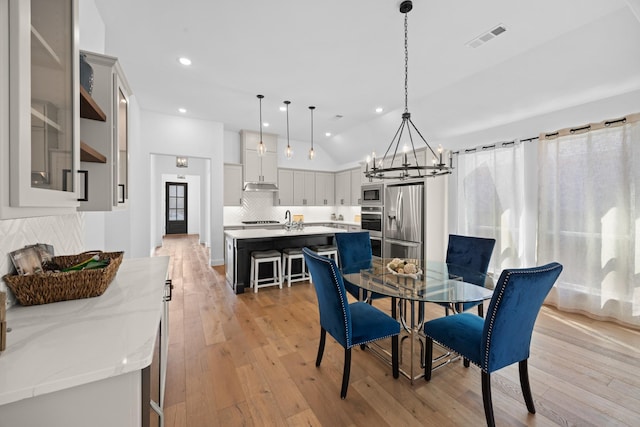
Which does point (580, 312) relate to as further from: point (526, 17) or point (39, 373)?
point (39, 373)

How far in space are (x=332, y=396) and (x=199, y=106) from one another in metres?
4.76

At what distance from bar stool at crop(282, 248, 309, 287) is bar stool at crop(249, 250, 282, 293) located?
0.14 meters

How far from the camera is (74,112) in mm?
957

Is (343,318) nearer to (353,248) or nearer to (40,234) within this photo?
(353,248)

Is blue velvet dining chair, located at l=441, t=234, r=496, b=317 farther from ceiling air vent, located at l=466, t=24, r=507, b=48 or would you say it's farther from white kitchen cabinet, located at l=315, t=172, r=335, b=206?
white kitchen cabinet, located at l=315, t=172, r=335, b=206

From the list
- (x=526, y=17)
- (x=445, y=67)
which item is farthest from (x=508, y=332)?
(x=445, y=67)

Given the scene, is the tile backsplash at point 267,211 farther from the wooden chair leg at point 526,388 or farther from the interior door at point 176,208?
the interior door at point 176,208

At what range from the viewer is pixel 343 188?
22.7 ft

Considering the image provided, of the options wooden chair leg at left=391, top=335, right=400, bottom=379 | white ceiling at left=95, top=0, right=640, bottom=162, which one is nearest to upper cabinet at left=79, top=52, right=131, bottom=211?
white ceiling at left=95, top=0, right=640, bottom=162

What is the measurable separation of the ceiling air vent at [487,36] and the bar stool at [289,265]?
11.1ft

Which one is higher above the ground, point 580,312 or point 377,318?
point 377,318

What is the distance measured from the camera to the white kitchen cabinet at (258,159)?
5934mm

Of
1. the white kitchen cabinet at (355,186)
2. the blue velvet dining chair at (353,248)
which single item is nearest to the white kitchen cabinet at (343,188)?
the white kitchen cabinet at (355,186)

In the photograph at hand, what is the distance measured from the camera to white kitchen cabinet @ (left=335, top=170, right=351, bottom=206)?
6707 millimetres
